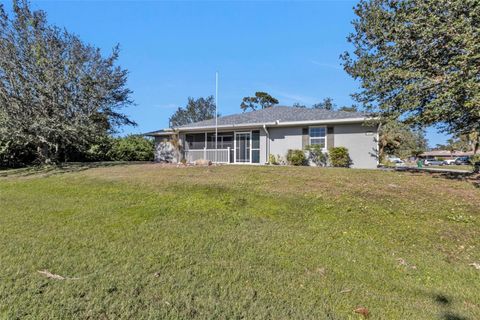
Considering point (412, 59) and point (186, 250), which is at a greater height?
point (412, 59)

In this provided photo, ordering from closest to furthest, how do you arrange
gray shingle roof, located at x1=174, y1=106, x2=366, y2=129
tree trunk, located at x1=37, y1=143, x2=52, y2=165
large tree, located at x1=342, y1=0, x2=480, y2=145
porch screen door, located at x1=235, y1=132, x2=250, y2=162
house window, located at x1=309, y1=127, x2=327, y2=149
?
large tree, located at x1=342, y1=0, x2=480, y2=145
house window, located at x1=309, y1=127, x2=327, y2=149
gray shingle roof, located at x1=174, y1=106, x2=366, y2=129
tree trunk, located at x1=37, y1=143, x2=52, y2=165
porch screen door, located at x1=235, y1=132, x2=250, y2=162

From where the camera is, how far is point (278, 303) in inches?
123

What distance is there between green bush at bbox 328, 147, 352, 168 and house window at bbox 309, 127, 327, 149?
2.68 ft

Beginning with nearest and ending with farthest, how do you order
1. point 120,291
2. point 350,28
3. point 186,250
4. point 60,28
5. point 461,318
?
point 461,318, point 120,291, point 186,250, point 350,28, point 60,28

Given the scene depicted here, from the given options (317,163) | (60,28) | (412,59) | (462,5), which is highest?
(60,28)

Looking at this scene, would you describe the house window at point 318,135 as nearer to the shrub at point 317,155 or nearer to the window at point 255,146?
the shrub at point 317,155

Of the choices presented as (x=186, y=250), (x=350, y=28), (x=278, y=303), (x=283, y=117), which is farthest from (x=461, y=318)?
(x=283, y=117)

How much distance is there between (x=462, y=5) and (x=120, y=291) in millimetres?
11433

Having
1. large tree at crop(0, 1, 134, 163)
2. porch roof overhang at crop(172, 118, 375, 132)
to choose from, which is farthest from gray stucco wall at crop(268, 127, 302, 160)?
large tree at crop(0, 1, 134, 163)

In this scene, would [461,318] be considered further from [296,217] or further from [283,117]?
[283,117]

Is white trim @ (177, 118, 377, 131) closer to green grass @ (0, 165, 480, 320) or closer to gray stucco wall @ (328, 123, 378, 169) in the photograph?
gray stucco wall @ (328, 123, 378, 169)

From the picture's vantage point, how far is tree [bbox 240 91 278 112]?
5147 cm

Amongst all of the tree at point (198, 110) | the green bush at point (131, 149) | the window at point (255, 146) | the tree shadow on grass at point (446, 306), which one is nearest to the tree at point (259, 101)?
the tree at point (198, 110)

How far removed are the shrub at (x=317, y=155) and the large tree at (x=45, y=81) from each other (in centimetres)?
1151
